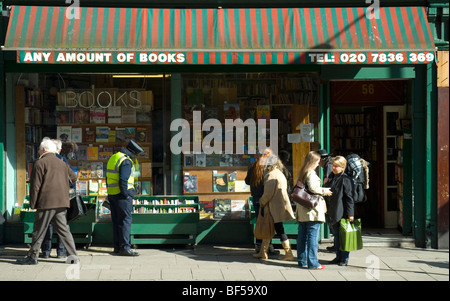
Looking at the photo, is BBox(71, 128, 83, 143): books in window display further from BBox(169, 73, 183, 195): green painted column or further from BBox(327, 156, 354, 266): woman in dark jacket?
BBox(327, 156, 354, 266): woman in dark jacket

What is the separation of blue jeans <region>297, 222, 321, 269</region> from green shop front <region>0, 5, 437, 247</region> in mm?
1267

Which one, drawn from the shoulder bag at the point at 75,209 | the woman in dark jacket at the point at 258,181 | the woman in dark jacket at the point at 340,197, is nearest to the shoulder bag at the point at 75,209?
the shoulder bag at the point at 75,209

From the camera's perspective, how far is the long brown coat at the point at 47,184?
33.5 feet

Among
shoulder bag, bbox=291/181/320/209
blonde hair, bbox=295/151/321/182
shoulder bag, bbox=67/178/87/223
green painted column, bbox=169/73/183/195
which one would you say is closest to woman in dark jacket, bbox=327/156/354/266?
shoulder bag, bbox=291/181/320/209

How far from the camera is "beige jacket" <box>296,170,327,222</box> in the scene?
10.0m

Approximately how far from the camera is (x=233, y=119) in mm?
12477

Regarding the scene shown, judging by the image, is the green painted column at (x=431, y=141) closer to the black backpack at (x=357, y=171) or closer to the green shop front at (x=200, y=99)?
the green shop front at (x=200, y=99)

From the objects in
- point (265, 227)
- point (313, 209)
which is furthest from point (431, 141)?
point (265, 227)

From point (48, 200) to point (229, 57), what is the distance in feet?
12.3

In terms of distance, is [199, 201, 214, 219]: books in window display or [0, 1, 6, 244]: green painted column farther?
[199, 201, 214, 219]: books in window display

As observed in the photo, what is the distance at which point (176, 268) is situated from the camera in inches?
404

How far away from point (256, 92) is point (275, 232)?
8.58 feet

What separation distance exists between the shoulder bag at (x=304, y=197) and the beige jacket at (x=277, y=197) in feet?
1.92

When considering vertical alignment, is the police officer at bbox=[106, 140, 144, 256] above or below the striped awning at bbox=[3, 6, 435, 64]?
below
